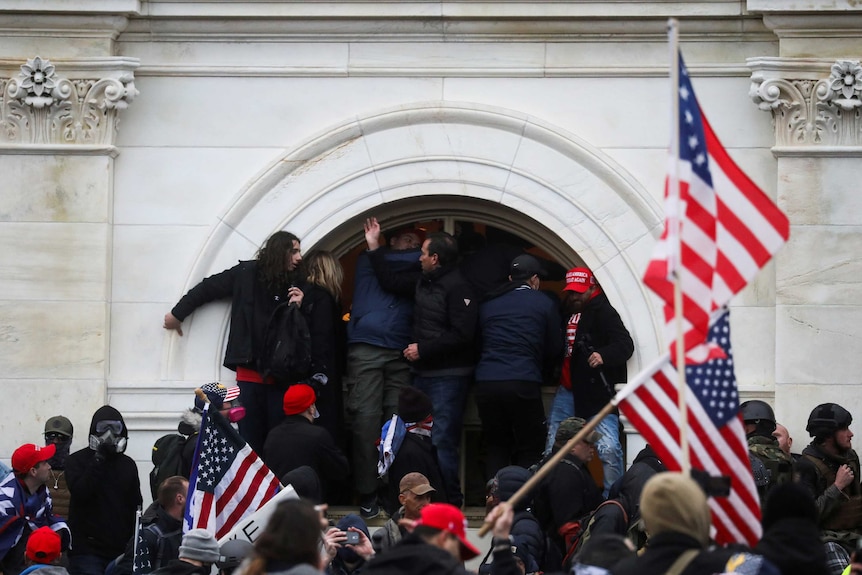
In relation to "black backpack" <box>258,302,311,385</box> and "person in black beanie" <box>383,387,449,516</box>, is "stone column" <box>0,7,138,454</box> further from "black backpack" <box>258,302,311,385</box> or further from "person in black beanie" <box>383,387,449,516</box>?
"person in black beanie" <box>383,387,449,516</box>

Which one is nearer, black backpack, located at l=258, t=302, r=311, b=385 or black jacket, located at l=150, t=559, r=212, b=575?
black jacket, located at l=150, t=559, r=212, b=575

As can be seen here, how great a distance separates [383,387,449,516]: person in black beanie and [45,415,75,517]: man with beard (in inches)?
102

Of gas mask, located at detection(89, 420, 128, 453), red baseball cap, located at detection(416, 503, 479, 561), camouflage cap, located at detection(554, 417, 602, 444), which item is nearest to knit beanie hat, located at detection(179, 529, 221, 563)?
red baseball cap, located at detection(416, 503, 479, 561)

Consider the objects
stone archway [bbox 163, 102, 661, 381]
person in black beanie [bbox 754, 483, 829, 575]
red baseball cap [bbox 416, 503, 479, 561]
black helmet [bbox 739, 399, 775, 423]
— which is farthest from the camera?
stone archway [bbox 163, 102, 661, 381]

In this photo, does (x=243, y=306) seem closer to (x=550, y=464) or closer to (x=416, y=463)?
(x=416, y=463)

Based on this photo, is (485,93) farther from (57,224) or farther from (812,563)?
(812,563)

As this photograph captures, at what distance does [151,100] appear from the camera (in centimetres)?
1612

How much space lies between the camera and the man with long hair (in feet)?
50.9

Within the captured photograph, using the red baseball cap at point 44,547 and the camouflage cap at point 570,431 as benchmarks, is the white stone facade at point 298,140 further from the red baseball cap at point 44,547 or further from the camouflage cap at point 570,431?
the red baseball cap at point 44,547

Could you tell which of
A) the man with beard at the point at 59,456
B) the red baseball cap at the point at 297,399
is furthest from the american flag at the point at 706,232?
the man with beard at the point at 59,456

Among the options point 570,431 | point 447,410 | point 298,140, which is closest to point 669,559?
point 570,431

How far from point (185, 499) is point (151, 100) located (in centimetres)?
427

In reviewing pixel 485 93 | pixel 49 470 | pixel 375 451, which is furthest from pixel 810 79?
pixel 49 470

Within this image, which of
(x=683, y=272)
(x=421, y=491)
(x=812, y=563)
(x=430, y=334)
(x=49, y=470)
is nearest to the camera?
(x=812, y=563)
